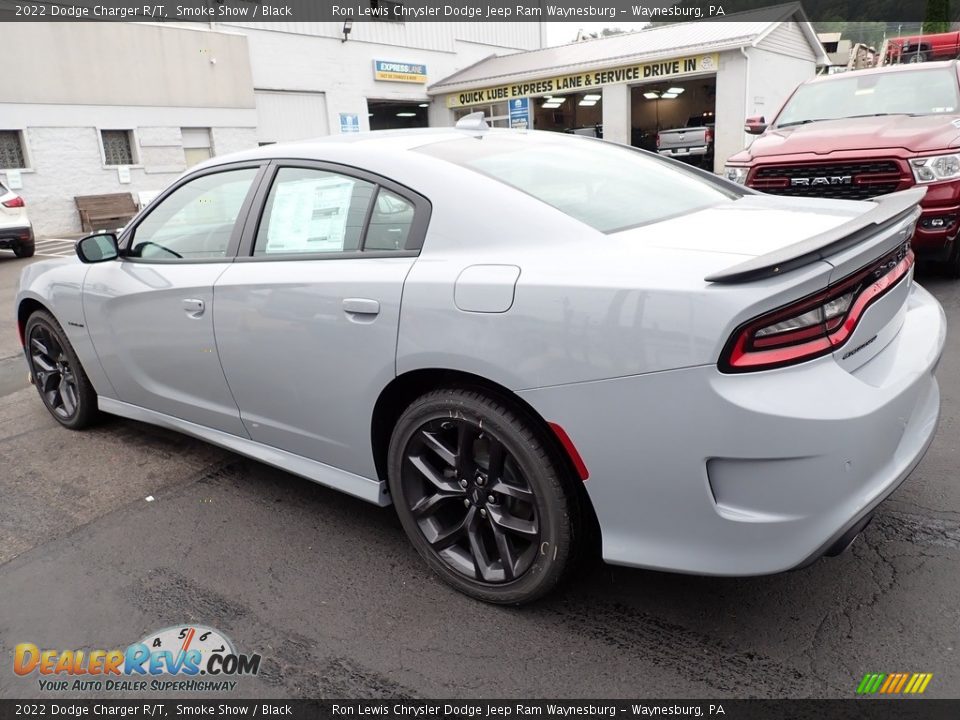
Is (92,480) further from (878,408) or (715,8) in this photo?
(715,8)

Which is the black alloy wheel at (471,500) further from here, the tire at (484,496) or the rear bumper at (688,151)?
the rear bumper at (688,151)

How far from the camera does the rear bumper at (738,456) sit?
5.81 feet

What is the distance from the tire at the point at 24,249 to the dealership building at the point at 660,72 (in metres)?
14.5

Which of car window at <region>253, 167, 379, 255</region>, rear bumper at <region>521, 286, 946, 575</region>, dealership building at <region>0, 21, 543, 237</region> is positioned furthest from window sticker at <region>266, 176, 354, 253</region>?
dealership building at <region>0, 21, 543, 237</region>

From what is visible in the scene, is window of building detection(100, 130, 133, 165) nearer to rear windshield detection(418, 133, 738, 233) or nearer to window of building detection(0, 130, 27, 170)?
window of building detection(0, 130, 27, 170)

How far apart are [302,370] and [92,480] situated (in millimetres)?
1667

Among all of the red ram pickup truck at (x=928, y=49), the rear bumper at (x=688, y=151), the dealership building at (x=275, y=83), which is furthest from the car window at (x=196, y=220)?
the red ram pickup truck at (x=928, y=49)

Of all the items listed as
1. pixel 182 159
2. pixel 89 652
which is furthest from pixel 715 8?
pixel 89 652

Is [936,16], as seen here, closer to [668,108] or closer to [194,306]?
[668,108]

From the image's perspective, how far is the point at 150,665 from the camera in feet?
7.40

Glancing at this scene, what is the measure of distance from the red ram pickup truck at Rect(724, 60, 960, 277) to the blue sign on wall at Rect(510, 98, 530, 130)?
17762 mm

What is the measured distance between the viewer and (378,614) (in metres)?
2.41

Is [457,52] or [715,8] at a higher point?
[715,8]

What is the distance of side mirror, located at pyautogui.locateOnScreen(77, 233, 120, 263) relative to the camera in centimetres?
348
